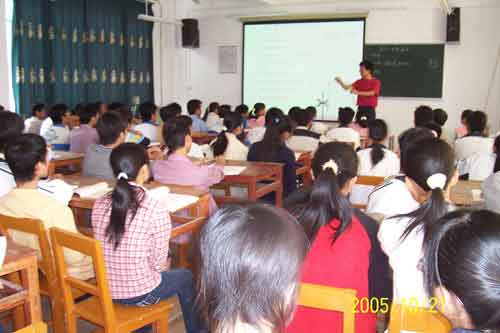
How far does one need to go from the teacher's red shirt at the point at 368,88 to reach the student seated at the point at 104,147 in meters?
3.96

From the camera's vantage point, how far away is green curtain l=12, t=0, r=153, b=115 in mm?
7160

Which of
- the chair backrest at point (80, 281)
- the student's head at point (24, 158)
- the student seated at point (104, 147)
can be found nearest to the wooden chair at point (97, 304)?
the chair backrest at point (80, 281)

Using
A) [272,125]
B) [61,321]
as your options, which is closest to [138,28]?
[272,125]

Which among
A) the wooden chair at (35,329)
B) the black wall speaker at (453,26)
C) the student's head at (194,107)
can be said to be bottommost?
the wooden chair at (35,329)

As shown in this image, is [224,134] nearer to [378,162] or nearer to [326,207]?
[378,162]

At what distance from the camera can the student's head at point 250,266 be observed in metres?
1.01

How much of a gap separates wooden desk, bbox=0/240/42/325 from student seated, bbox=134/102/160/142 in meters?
3.74

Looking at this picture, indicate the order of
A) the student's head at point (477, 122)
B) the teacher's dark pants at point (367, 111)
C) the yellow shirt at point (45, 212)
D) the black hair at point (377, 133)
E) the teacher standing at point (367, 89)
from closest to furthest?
the yellow shirt at point (45, 212) < the black hair at point (377, 133) < the student's head at point (477, 122) < the teacher standing at point (367, 89) < the teacher's dark pants at point (367, 111)

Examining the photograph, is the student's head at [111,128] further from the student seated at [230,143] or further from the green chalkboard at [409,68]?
the green chalkboard at [409,68]

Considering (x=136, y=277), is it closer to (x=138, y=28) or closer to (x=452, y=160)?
(x=452, y=160)

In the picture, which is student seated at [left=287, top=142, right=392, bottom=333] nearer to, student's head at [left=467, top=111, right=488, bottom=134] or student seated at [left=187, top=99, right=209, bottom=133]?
student's head at [left=467, top=111, right=488, bottom=134]

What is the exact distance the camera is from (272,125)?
4480mm

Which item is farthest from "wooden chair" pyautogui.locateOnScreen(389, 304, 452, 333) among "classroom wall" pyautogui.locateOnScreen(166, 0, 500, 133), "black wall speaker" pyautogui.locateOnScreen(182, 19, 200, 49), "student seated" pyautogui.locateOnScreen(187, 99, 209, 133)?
"black wall speaker" pyautogui.locateOnScreen(182, 19, 200, 49)

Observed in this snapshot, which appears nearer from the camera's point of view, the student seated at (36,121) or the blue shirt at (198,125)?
the student seated at (36,121)
